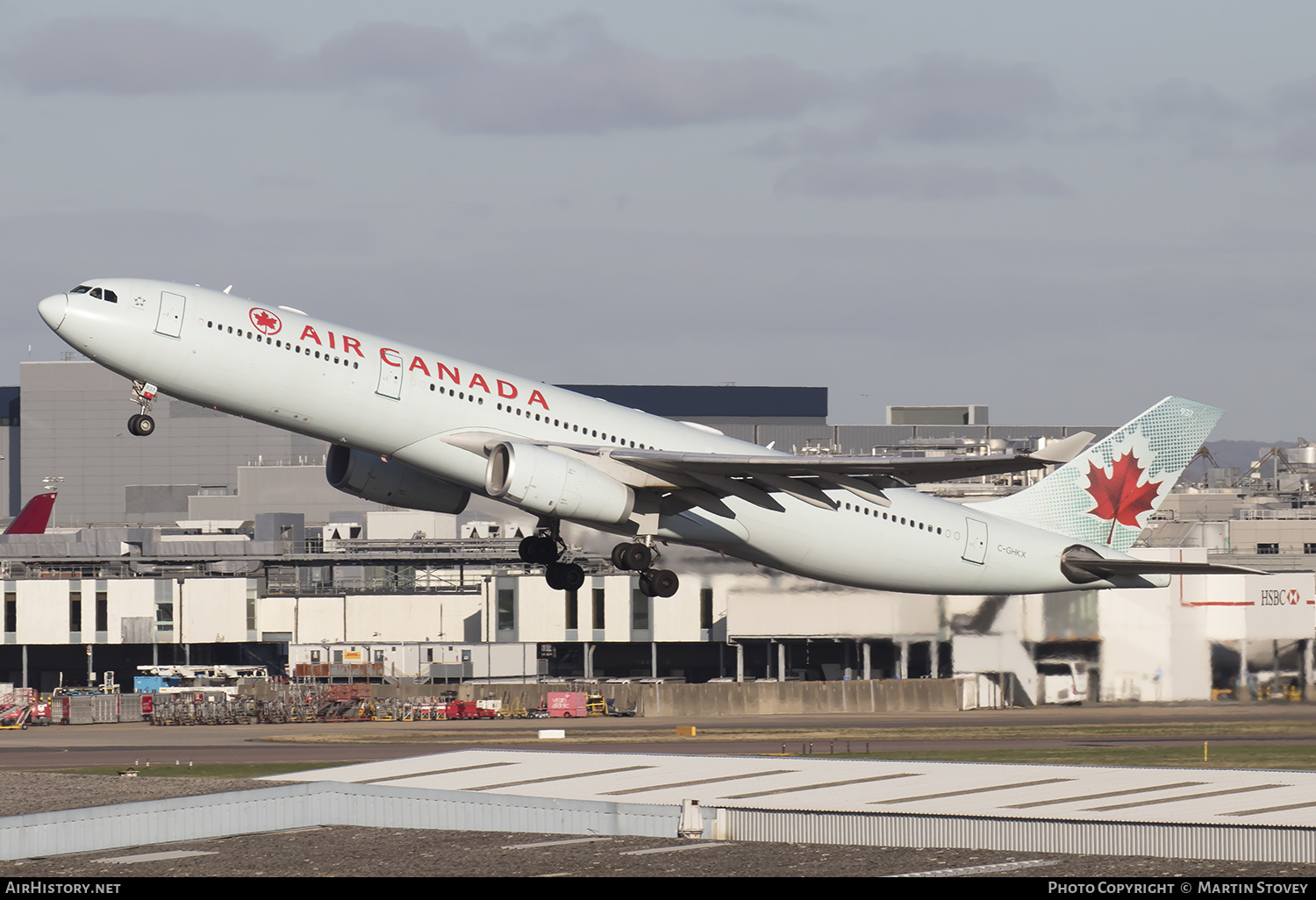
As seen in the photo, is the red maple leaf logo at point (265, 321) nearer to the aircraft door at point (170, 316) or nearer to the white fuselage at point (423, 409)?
the white fuselage at point (423, 409)

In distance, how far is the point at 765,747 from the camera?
5959 cm

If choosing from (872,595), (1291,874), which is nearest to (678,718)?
(872,595)

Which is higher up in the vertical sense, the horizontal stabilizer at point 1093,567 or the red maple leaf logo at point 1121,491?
the red maple leaf logo at point 1121,491

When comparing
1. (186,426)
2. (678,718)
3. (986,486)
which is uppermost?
(186,426)

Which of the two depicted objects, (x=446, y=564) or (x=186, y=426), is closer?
(x=446, y=564)

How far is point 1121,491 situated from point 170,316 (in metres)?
29.6

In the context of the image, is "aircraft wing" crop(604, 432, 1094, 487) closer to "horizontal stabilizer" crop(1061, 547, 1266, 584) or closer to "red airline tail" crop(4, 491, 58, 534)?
"horizontal stabilizer" crop(1061, 547, 1266, 584)

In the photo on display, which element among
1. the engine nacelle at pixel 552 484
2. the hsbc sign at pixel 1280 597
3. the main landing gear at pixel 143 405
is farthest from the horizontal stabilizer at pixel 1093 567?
the main landing gear at pixel 143 405

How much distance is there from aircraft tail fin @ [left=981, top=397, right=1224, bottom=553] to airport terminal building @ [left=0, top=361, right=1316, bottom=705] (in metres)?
11.3

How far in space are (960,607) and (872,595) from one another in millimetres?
3983

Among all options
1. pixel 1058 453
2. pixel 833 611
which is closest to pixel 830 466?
pixel 1058 453

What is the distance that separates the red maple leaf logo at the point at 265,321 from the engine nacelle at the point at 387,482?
5651 millimetres

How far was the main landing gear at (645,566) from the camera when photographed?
4438 centimetres
